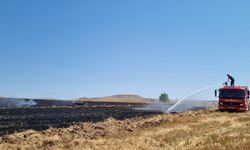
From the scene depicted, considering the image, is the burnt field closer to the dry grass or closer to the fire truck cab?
the dry grass

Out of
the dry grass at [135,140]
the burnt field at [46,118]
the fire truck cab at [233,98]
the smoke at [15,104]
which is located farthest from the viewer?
the smoke at [15,104]

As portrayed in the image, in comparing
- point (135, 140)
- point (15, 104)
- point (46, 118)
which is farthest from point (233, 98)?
point (15, 104)

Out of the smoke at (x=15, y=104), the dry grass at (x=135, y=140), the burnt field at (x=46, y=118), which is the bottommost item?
the dry grass at (x=135, y=140)

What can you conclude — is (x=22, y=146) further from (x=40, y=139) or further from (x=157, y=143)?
(x=157, y=143)

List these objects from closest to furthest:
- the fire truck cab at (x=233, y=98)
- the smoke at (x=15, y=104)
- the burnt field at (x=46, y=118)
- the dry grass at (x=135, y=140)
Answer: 1. the dry grass at (x=135, y=140)
2. the burnt field at (x=46, y=118)
3. the fire truck cab at (x=233, y=98)
4. the smoke at (x=15, y=104)

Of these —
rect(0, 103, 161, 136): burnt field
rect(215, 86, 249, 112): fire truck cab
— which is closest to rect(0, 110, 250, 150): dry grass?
rect(0, 103, 161, 136): burnt field

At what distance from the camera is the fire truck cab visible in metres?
50.2

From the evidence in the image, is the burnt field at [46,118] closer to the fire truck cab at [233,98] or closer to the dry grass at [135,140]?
the dry grass at [135,140]

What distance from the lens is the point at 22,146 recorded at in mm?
22562

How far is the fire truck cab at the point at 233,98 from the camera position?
50.2m

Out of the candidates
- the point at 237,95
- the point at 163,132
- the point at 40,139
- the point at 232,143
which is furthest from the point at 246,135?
the point at 237,95

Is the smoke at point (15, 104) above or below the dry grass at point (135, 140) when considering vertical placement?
above

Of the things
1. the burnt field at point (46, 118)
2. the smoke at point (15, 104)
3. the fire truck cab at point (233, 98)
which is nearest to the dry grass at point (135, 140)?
the burnt field at point (46, 118)

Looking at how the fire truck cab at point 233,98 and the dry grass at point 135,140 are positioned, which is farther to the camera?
the fire truck cab at point 233,98
